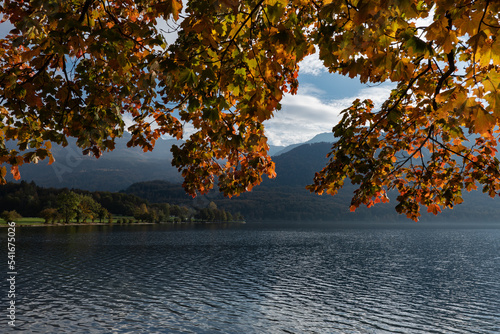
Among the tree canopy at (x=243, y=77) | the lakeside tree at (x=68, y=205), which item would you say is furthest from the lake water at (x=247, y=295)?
the lakeside tree at (x=68, y=205)

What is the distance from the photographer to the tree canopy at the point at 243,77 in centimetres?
462

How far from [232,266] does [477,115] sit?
70.6 meters

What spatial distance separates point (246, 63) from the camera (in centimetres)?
622

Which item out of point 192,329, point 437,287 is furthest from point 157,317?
point 437,287

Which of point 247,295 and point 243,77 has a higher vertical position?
point 243,77

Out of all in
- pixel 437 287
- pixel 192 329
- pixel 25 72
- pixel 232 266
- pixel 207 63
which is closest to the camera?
pixel 207 63

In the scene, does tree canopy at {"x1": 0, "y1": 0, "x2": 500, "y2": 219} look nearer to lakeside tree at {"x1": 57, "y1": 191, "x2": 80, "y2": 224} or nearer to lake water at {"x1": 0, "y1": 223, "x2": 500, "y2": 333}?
lake water at {"x1": 0, "y1": 223, "x2": 500, "y2": 333}

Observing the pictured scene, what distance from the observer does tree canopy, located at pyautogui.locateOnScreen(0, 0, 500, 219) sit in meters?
4.62

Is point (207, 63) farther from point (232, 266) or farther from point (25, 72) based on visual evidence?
point (232, 266)

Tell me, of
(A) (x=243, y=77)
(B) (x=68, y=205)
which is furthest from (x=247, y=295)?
(B) (x=68, y=205)

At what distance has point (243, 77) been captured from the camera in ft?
20.7

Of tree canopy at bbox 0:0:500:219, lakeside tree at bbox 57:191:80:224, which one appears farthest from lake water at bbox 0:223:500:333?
lakeside tree at bbox 57:191:80:224

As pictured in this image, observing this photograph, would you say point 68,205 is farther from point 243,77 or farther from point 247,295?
point 243,77

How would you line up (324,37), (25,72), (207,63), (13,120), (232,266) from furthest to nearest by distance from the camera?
(232,266), (13,120), (25,72), (207,63), (324,37)
